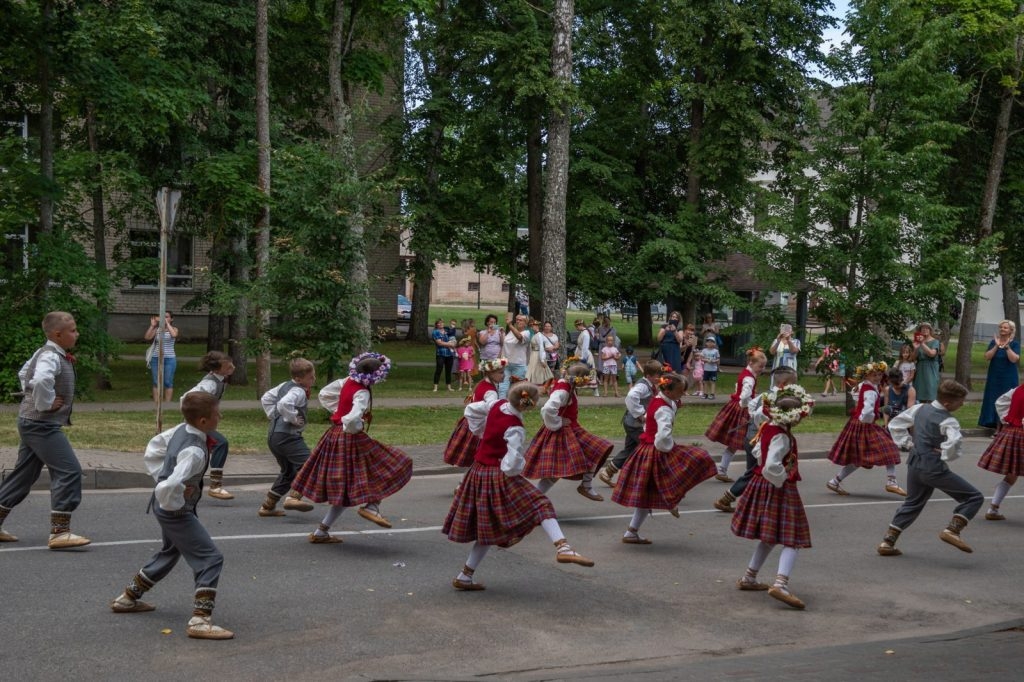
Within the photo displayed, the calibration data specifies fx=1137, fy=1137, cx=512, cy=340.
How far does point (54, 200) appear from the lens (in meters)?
22.0

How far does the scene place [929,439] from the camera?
10.1 m

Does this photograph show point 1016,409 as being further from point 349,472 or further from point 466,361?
point 466,361

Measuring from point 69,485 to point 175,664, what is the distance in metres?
3.37

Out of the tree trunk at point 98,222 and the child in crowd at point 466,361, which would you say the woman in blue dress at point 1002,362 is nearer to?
the child in crowd at point 466,361

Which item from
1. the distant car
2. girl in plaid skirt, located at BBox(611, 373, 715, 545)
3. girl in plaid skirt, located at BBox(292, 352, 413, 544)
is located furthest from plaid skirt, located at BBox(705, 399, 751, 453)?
the distant car

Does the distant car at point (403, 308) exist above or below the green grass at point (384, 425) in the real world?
above

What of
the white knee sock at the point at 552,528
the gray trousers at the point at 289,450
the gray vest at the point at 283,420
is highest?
the gray vest at the point at 283,420

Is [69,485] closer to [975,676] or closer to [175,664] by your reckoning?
[175,664]

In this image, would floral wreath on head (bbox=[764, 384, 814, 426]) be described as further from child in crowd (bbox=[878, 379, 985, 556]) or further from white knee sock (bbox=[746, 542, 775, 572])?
child in crowd (bbox=[878, 379, 985, 556])

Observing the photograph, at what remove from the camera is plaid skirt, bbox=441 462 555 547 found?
8531mm

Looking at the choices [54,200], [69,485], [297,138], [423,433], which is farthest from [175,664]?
[297,138]

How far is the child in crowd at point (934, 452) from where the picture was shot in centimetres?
1003

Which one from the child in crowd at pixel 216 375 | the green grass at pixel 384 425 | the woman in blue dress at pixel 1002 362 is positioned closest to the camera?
the child in crowd at pixel 216 375

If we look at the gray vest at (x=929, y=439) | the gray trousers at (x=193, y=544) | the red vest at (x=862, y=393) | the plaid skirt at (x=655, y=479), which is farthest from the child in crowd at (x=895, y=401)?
the gray trousers at (x=193, y=544)
